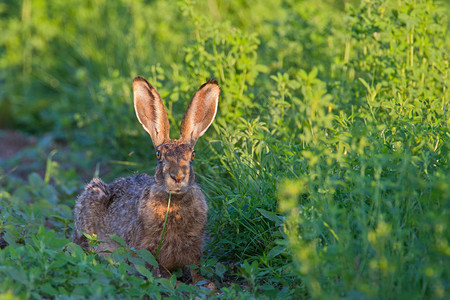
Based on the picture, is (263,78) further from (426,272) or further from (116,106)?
(426,272)

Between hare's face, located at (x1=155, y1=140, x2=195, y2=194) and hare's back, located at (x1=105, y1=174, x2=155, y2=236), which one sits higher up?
hare's face, located at (x1=155, y1=140, x2=195, y2=194)

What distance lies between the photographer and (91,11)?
9922mm

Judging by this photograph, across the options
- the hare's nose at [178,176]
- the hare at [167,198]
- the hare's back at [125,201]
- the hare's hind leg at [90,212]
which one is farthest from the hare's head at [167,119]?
the hare's hind leg at [90,212]

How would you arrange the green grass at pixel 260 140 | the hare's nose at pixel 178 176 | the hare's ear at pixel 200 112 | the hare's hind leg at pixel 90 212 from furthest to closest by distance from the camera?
the hare's hind leg at pixel 90 212, the hare's ear at pixel 200 112, the hare's nose at pixel 178 176, the green grass at pixel 260 140

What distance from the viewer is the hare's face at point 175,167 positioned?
14.6 feet

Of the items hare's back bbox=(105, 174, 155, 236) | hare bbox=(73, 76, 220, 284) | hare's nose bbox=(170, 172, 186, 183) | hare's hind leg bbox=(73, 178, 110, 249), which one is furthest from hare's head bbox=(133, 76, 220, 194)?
hare's hind leg bbox=(73, 178, 110, 249)

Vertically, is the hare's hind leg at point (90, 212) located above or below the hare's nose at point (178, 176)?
below

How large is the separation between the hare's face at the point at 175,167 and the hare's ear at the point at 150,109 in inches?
9.4

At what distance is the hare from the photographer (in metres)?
4.63

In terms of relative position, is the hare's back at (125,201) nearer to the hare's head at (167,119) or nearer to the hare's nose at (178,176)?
the hare's head at (167,119)

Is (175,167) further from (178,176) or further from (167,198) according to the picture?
(167,198)

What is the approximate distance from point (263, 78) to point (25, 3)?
5.15 m

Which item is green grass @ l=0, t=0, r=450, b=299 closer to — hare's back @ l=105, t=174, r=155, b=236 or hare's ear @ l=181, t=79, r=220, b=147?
hare's ear @ l=181, t=79, r=220, b=147

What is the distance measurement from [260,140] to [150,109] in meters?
0.93
